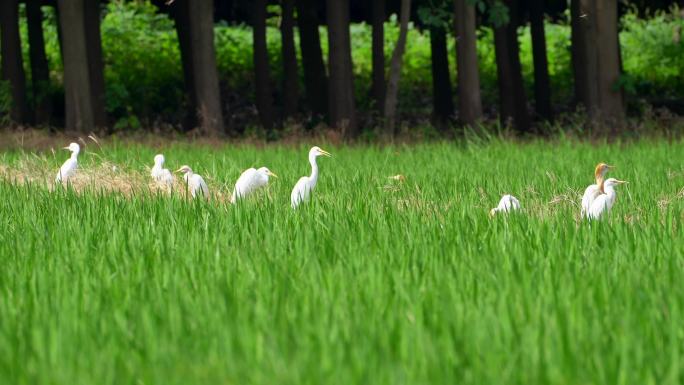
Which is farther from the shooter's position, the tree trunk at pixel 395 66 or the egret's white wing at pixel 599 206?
the tree trunk at pixel 395 66

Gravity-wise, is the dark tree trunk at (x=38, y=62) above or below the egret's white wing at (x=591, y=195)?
above

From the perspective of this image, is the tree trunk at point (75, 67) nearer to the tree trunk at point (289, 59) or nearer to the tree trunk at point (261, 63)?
the tree trunk at point (261, 63)

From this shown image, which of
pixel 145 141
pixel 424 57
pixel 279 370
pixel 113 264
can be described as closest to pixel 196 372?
pixel 279 370

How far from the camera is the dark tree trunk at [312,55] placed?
29922mm

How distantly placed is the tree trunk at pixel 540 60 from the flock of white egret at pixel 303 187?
1876 centimetres

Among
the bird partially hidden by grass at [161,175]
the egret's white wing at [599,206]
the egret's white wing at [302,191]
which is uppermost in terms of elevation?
the bird partially hidden by grass at [161,175]

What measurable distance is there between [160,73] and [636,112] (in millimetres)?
15222

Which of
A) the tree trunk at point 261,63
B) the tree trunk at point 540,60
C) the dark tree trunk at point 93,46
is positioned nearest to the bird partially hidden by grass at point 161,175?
the dark tree trunk at point 93,46

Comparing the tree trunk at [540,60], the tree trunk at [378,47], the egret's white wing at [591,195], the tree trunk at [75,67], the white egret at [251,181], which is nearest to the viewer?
the egret's white wing at [591,195]

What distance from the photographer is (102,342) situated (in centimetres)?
448

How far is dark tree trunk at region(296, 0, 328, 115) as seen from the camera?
1178 inches

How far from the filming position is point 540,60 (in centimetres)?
3109

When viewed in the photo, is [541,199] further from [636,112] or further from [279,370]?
[636,112]

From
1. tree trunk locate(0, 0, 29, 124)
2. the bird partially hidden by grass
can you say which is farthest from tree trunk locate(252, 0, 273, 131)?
the bird partially hidden by grass
